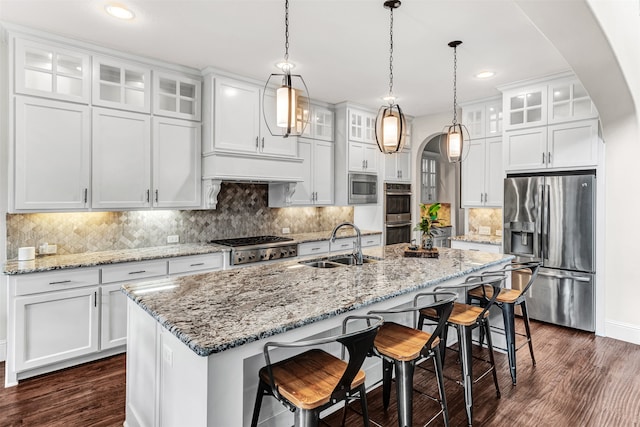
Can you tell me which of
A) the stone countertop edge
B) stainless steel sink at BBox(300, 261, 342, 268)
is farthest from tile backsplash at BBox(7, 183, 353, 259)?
stainless steel sink at BBox(300, 261, 342, 268)

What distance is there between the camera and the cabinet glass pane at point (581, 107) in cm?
387

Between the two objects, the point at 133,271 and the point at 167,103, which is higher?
the point at 167,103

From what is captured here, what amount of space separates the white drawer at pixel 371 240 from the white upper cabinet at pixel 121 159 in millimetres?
3055

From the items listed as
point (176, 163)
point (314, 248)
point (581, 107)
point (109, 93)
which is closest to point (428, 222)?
point (314, 248)

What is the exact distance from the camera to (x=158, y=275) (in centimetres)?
343

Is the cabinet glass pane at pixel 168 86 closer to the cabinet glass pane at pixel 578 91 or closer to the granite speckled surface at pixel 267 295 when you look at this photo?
the granite speckled surface at pixel 267 295

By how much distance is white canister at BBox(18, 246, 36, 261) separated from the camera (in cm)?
302

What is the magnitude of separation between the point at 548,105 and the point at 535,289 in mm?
2139

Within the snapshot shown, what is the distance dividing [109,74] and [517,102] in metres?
4.54

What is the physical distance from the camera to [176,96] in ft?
12.5

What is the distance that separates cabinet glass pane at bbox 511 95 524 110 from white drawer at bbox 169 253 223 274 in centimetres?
393

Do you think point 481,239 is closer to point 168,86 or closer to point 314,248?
point 314,248

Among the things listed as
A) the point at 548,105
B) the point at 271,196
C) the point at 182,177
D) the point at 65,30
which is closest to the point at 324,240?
the point at 271,196

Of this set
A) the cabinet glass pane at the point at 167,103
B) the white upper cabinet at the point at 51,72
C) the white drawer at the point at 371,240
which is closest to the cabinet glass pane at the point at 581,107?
the white drawer at the point at 371,240
